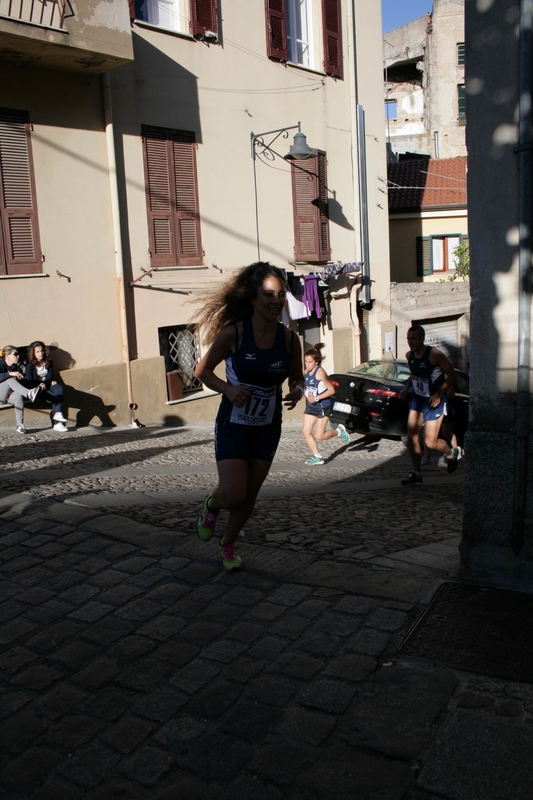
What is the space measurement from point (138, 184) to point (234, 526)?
10.9 m

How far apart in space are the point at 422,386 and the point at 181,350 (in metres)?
7.77

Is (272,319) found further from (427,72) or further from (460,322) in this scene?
(427,72)

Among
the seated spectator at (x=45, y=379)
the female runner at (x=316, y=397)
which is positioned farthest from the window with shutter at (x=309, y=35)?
the female runner at (x=316, y=397)

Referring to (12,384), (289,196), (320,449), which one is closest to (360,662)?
(320,449)

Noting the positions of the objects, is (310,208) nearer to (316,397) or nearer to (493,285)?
(316,397)

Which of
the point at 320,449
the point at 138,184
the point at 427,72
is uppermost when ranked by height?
the point at 427,72

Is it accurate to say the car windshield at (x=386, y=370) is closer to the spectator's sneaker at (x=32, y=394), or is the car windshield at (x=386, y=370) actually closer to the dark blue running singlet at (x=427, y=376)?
the dark blue running singlet at (x=427, y=376)

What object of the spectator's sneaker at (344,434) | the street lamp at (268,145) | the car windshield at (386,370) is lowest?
the spectator's sneaker at (344,434)

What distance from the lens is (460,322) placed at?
79.9 ft

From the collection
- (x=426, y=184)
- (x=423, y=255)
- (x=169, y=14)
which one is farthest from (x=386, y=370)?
(x=426, y=184)

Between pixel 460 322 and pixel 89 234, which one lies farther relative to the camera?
pixel 460 322

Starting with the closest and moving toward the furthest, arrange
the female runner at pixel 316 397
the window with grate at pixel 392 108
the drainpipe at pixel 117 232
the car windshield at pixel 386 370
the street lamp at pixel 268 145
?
the female runner at pixel 316 397, the car windshield at pixel 386 370, the drainpipe at pixel 117 232, the street lamp at pixel 268 145, the window with grate at pixel 392 108

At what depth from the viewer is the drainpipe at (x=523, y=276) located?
393 centimetres

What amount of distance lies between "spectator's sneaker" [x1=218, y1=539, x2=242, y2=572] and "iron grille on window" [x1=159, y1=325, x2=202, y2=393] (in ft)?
34.9
